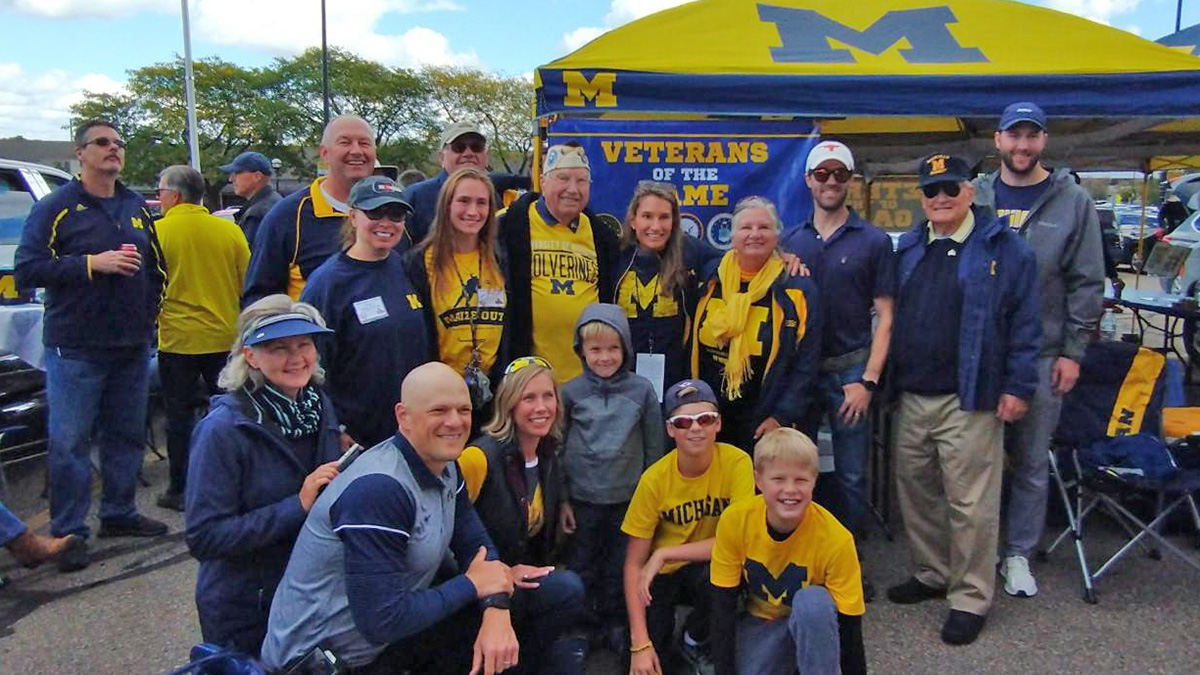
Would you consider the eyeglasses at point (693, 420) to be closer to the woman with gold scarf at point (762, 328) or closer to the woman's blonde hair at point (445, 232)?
the woman with gold scarf at point (762, 328)

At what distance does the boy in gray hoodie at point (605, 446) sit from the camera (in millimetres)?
3146

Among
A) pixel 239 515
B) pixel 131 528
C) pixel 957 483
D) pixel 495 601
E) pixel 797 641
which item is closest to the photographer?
pixel 239 515

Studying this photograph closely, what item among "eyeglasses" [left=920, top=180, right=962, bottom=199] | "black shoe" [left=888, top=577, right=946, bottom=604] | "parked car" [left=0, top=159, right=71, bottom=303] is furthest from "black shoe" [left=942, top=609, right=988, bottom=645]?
"parked car" [left=0, top=159, right=71, bottom=303]

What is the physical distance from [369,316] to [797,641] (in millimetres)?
1773

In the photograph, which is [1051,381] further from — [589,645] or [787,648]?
[589,645]

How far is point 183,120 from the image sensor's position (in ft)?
126

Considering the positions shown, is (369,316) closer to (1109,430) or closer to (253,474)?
(253,474)

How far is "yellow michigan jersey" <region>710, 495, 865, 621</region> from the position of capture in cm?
261

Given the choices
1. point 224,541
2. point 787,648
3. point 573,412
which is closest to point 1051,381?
point 787,648

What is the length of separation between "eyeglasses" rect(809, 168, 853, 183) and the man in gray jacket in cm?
59

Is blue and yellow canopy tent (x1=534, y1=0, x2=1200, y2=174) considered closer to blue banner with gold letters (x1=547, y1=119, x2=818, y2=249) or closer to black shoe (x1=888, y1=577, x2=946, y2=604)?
blue banner with gold letters (x1=547, y1=119, x2=818, y2=249)

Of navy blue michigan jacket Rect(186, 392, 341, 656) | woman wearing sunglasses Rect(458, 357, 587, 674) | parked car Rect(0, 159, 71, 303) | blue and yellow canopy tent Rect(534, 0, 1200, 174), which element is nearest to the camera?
navy blue michigan jacket Rect(186, 392, 341, 656)

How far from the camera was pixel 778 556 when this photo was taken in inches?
105

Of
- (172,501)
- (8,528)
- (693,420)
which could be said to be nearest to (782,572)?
(693,420)
